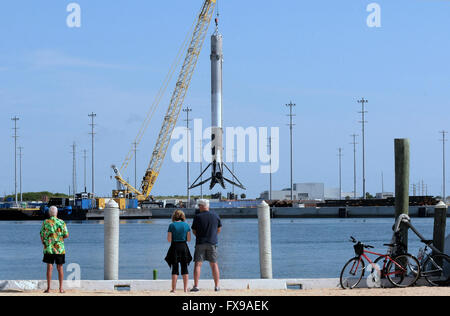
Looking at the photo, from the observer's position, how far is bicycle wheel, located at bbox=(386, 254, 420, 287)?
23656 mm

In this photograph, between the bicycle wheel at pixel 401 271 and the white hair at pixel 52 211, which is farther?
the bicycle wheel at pixel 401 271

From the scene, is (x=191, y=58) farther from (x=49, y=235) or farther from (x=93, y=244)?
(x=49, y=235)

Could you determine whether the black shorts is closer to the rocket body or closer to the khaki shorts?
the khaki shorts

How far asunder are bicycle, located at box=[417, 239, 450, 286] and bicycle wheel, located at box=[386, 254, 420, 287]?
440 mm

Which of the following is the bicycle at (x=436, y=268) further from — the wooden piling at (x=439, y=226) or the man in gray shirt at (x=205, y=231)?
the man in gray shirt at (x=205, y=231)

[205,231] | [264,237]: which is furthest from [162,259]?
[205,231]

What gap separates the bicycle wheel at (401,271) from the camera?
23656 millimetres

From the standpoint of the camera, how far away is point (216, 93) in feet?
468

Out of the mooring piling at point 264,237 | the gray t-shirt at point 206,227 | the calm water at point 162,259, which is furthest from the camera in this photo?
the calm water at point 162,259

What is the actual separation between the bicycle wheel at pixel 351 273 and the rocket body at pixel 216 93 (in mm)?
118304

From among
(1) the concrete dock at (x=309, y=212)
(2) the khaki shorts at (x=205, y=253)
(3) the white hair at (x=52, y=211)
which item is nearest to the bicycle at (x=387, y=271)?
(2) the khaki shorts at (x=205, y=253)

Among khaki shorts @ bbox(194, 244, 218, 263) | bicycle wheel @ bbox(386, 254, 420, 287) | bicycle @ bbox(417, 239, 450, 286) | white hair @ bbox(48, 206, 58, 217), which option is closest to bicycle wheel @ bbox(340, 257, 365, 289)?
bicycle wheel @ bbox(386, 254, 420, 287)

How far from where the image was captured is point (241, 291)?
2297 centimetres
